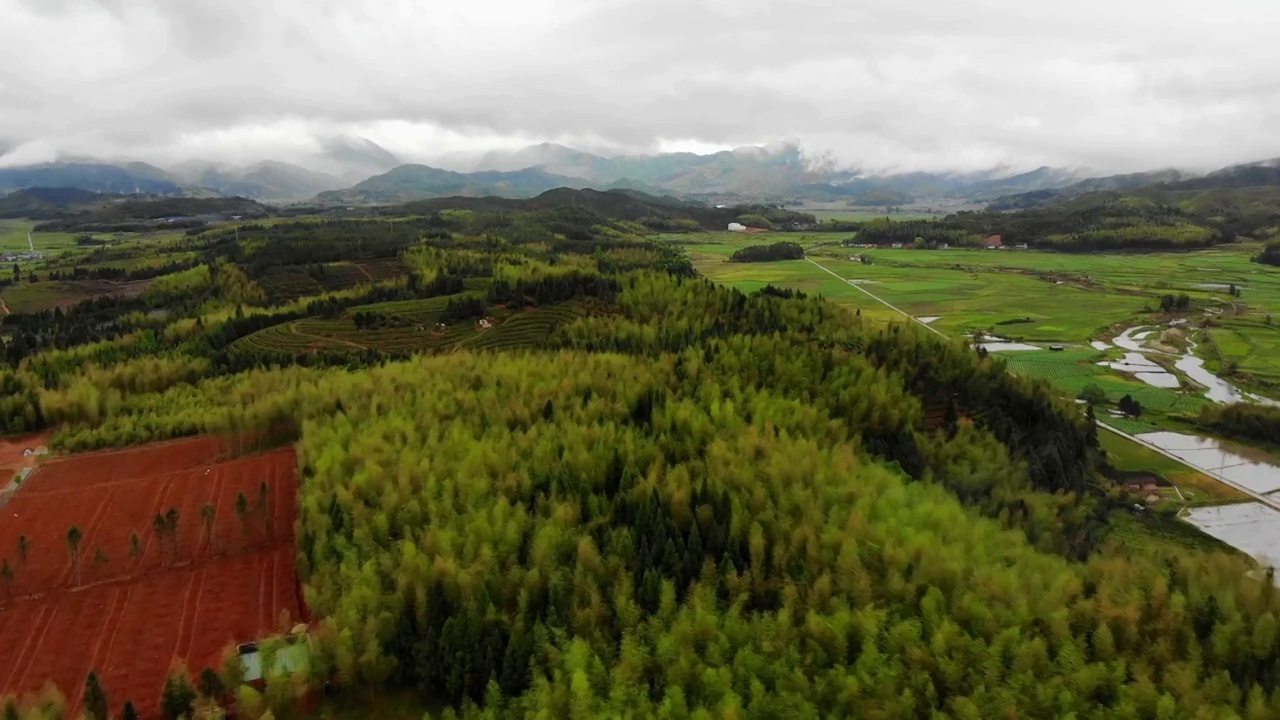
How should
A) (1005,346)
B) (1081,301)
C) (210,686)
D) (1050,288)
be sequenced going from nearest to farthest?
(210,686) < (1005,346) < (1081,301) < (1050,288)

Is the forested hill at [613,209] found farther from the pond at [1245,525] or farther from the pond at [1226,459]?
the pond at [1245,525]

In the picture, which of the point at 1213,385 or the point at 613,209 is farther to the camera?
the point at 613,209

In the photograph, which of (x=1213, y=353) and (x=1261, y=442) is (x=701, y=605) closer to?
(x=1261, y=442)

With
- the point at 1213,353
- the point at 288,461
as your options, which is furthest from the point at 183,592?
the point at 1213,353

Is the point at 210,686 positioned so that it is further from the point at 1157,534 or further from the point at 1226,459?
the point at 1226,459

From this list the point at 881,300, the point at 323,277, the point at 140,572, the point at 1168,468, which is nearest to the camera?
the point at 140,572

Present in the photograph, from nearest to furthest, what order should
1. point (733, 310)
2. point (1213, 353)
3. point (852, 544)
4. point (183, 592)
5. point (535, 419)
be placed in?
point (852, 544)
point (183, 592)
point (535, 419)
point (733, 310)
point (1213, 353)

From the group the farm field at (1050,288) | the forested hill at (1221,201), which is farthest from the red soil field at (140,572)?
the forested hill at (1221,201)

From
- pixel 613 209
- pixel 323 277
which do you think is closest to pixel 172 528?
pixel 323 277
